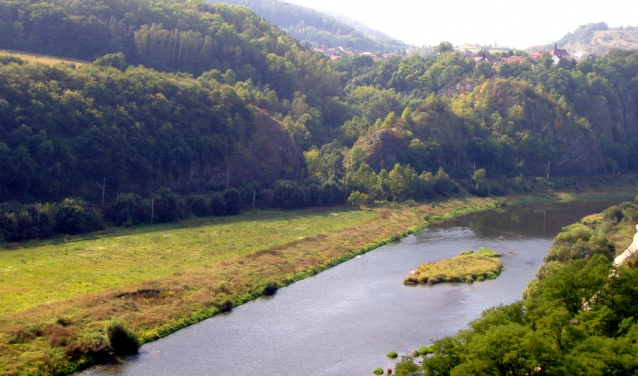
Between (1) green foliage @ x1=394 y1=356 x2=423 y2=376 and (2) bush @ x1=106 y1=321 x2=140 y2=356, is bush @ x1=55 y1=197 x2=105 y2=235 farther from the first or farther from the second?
(1) green foliage @ x1=394 y1=356 x2=423 y2=376

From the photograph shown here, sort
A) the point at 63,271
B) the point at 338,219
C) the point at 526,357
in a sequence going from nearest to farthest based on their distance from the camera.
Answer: the point at 526,357 → the point at 63,271 → the point at 338,219

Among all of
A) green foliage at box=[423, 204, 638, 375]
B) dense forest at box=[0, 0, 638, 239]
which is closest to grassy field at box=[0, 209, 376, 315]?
dense forest at box=[0, 0, 638, 239]

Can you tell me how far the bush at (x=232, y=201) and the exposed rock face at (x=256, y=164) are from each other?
5.35 meters

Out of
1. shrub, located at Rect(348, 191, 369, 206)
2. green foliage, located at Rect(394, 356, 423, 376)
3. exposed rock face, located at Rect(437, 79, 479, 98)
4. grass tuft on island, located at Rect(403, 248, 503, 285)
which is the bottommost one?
shrub, located at Rect(348, 191, 369, 206)

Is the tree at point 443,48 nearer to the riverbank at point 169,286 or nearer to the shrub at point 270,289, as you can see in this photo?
the riverbank at point 169,286

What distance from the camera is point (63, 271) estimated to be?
49.0 metres

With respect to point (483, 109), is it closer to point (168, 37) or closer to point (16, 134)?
point (168, 37)

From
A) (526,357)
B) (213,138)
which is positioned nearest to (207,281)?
(526,357)

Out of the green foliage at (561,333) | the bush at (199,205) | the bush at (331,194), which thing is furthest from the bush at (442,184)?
the green foliage at (561,333)

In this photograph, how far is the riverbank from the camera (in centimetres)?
3628

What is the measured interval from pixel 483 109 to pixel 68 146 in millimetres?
78984

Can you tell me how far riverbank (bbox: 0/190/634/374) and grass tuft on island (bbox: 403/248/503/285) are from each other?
794cm

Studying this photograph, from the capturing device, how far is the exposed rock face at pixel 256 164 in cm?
8231

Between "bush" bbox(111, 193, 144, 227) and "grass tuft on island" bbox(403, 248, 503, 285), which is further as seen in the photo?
"bush" bbox(111, 193, 144, 227)
